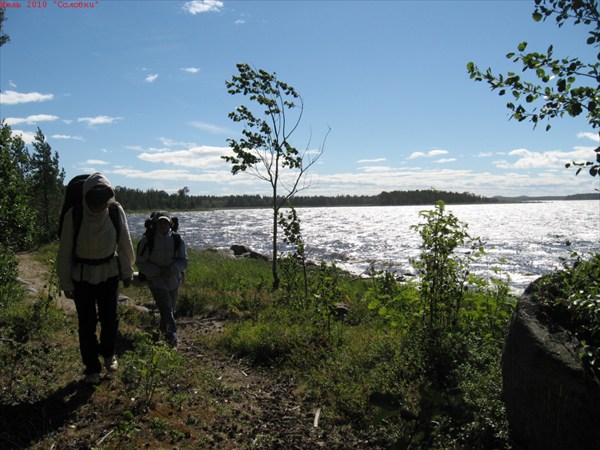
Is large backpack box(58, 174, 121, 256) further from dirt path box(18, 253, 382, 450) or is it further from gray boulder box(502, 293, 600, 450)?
gray boulder box(502, 293, 600, 450)

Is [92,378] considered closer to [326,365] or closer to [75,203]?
[75,203]

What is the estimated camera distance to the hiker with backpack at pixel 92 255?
4.46 m

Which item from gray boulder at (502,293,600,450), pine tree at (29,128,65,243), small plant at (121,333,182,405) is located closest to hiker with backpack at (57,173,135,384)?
small plant at (121,333,182,405)

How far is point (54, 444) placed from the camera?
351cm

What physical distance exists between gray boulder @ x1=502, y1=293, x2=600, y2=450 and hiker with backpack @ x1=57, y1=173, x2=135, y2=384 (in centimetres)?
391

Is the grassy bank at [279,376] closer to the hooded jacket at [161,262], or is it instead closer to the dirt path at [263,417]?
the dirt path at [263,417]

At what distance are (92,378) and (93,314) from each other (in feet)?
2.23

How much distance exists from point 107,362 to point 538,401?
14.3 ft

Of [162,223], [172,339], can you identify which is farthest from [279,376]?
[162,223]

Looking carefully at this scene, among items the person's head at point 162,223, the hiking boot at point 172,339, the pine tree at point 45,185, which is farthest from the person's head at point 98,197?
the pine tree at point 45,185

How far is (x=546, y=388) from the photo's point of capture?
10.5ft

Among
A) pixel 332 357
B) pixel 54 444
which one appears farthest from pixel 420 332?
pixel 54 444

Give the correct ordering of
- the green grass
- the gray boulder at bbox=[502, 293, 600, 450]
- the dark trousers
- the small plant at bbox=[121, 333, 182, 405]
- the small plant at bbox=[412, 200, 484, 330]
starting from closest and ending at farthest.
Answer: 1. the gray boulder at bbox=[502, 293, 600, 450]
2. the green grass
3. the small plant at bbox=[121, 333, 182, 405]
4. the dark trousers
5. the small plant at bbox=[412, 200, 484, 330]

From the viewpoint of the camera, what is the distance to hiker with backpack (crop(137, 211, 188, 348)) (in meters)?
6.76
